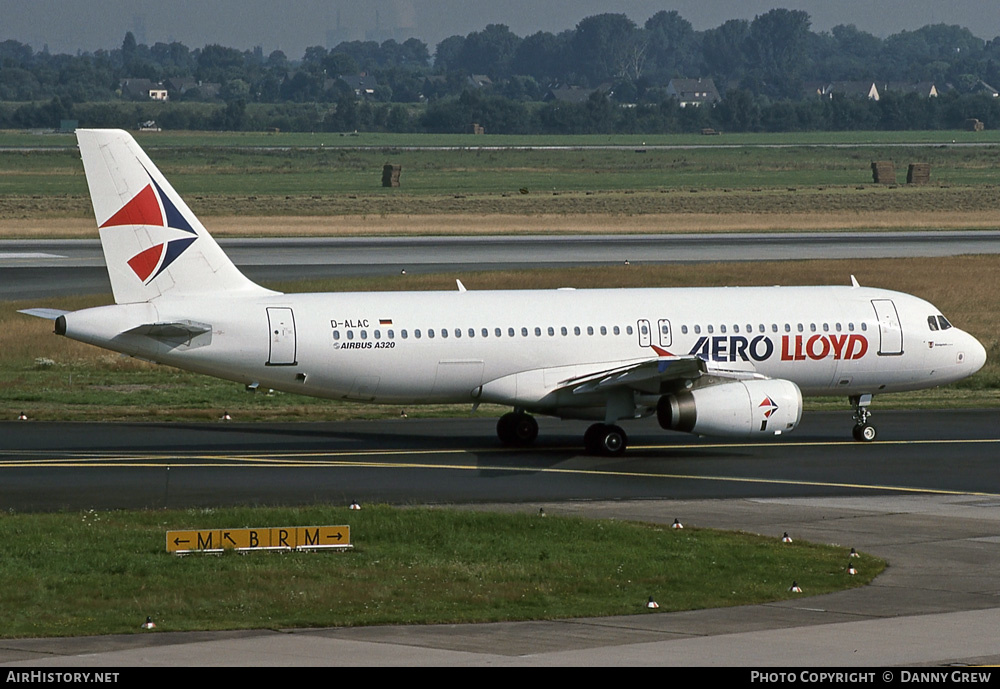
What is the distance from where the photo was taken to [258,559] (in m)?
23.7

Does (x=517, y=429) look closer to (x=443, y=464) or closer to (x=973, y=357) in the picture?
(x=443, y=464)

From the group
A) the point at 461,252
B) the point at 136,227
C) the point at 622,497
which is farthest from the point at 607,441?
the point at 461,252

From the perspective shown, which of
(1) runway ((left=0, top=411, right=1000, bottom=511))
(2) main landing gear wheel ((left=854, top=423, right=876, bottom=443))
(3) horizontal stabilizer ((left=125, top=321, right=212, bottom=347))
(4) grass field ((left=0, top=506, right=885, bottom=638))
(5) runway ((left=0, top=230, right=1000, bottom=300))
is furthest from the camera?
(5) runway ((left=0, top=230, right=1000, bottom=300))

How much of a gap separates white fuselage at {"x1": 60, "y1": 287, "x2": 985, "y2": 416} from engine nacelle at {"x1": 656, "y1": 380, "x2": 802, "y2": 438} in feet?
7.95

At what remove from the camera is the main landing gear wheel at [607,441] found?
120ft

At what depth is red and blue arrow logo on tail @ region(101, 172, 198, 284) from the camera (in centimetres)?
3491

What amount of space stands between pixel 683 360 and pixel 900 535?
8565 mm

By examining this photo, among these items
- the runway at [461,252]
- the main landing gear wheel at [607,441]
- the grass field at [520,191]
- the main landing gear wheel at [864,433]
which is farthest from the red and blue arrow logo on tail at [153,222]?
the grass field at [520,191]

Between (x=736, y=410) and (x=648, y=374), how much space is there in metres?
2.15

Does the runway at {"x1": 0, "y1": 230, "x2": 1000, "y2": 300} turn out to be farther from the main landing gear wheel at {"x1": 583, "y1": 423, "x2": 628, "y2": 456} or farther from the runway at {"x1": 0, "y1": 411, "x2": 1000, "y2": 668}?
the main landing gear wheel at {"x1": 583, "y1": 423, "x2": 628, "y2": 456}

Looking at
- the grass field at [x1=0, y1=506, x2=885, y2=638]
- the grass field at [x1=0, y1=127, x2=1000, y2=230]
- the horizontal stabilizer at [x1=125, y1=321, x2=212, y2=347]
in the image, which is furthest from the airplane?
the grass field at [x1=0, y1=127, x2=1000, y2=230]

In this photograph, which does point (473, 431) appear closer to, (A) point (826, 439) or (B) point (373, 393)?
(B) point (373, 393)

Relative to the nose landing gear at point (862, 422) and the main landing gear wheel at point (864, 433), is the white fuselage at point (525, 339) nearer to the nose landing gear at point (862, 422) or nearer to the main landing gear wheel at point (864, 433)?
the nose landing gear at point (862, 422)

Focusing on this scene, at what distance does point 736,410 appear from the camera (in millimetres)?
34688
